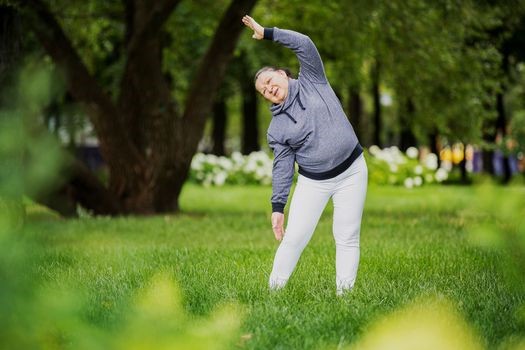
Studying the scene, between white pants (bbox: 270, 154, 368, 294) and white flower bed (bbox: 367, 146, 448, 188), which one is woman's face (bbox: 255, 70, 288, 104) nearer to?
white pants (bbox: 270, 154, 368, 294)

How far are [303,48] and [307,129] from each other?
518 millimetres

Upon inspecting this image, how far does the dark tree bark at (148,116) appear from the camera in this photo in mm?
13734

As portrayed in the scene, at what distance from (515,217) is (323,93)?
338cm

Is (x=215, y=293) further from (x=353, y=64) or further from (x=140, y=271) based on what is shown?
(x=353, y=64)

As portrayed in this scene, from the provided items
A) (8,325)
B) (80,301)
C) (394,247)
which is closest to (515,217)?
(80,301)

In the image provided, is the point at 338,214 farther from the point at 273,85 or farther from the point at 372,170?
the point at 372,170

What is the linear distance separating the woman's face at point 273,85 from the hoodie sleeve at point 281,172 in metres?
0.29

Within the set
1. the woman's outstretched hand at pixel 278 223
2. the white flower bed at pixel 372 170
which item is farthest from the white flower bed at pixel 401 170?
the woman's outstretched hand at pixel 278 223

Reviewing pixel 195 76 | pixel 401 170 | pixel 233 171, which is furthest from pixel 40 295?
pixel 233 171

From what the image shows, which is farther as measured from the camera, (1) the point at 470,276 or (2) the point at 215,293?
(1) the point at 470,276

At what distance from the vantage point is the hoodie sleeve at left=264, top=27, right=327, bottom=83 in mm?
5363

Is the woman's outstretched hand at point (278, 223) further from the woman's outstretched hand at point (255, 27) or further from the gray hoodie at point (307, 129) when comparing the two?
the woman's outstretched hand at point (255, 27)

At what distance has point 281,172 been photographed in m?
5.54

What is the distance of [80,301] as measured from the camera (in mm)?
2029
